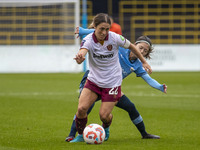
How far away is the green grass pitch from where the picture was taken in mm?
6387

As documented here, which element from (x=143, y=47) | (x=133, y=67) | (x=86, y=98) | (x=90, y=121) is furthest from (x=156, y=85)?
(x=90, y=121)

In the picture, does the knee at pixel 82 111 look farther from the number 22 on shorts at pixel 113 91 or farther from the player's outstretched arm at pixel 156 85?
the player's outstretched arm at pixel 156 85

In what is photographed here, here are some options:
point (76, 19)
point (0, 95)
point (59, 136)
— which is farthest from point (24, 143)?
point (76, 19)

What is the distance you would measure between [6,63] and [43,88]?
10.1 m

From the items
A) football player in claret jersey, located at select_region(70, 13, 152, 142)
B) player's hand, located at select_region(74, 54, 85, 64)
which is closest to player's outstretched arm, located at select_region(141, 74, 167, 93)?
football player in claret jersey, located at select_region(70, 13, 152, 142)

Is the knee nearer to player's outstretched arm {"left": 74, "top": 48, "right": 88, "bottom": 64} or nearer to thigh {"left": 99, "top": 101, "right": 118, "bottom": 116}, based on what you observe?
thigh {"left": 99, "top": 101, "right": 118, "bottom": 116}

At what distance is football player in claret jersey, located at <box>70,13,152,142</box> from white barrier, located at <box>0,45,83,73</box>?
19906 millimetres

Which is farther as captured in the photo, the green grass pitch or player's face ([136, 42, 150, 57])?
player's face ([136, 42, 150, 57])

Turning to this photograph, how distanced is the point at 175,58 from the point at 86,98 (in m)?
22.1

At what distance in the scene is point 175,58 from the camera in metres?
28.0

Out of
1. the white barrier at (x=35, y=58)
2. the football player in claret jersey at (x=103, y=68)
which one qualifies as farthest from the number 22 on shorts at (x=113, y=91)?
the white barrier at (x=35, y=58)

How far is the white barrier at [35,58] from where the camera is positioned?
26516mm

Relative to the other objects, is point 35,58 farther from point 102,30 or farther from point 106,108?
point 102,30

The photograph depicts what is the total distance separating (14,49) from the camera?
88.6 feet
